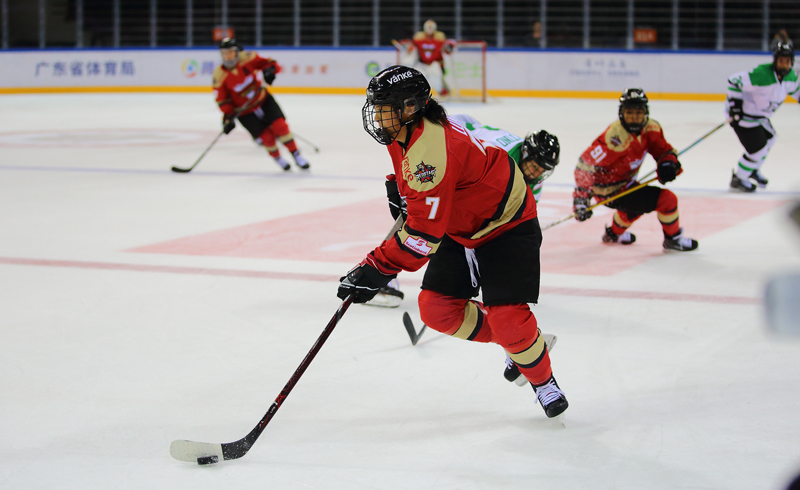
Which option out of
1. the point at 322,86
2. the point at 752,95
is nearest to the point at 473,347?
the point at 752,95

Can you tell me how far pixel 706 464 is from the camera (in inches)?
82.6

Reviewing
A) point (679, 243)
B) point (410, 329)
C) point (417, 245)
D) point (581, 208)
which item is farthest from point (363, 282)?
point (679, 243)

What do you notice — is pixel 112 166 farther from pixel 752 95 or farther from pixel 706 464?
pixel 706 464

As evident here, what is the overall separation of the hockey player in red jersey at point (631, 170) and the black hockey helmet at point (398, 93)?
2.53m

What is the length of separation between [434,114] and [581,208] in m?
2.54

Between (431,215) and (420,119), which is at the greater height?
(420,119)

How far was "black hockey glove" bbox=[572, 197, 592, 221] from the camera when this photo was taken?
4.52 meters

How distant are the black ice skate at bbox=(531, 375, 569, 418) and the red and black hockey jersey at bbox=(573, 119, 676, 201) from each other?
2.39 metres

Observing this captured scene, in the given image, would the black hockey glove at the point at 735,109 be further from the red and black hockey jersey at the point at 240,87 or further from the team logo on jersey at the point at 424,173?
the team logo on jersey at the point at 424,173

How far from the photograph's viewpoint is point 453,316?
2453mm

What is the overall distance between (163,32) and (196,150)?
10325 millimetres

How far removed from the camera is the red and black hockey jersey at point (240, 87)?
7816 mm

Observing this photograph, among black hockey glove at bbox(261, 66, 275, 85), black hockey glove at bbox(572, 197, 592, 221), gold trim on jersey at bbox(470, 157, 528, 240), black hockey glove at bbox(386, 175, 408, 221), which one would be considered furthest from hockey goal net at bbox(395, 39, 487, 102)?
gold trim on jersey at bbox(470, 157, 528, 240)

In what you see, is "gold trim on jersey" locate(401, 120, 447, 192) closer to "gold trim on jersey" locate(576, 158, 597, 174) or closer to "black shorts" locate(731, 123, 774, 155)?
"gold trim on jersey" locate(576, 158, 597, 174)
